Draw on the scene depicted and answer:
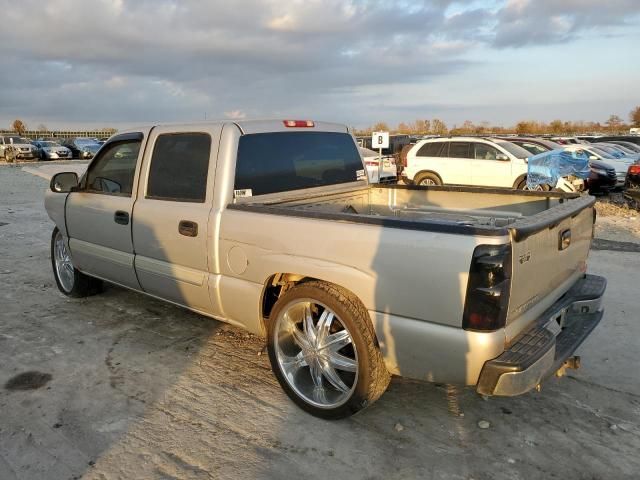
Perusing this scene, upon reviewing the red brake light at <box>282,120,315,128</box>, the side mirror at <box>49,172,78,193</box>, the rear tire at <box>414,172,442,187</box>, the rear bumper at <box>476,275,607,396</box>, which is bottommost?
the rear tire at <box>414,172,442,187</box>

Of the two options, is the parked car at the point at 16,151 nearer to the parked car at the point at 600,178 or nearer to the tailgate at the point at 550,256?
the parked car at the point at 600,178

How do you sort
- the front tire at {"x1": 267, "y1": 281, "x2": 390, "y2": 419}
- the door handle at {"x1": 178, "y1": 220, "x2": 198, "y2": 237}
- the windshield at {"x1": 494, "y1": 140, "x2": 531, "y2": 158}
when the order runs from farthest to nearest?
the windshield at {"x1": 494, "y1": 140, "x2": 531, "y2": 158}
the door handle at {"x1": 178, "y1": 220, "x2": 198, "y2": 237}
the front tire at {"x1": 267, "y1": 281, "x2": 390, "y2": 419}

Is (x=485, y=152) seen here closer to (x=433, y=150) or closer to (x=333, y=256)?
(x=433, y=150)

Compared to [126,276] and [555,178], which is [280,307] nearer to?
[126,276]

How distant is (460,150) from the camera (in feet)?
48.9

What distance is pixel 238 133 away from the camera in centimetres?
363

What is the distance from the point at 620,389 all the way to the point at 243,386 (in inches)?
103

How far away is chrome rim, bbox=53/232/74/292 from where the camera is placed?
5.57 m

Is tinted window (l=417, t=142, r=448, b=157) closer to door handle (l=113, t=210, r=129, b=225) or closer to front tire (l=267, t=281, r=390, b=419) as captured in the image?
door handle (l=113, t=210, r=129, b=225)

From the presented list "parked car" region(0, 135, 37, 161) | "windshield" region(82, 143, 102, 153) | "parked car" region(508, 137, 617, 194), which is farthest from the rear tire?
"windshield" region(82, 143, 102, 153)

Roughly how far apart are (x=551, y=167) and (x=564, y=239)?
37.2ft

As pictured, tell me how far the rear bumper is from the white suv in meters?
11.1

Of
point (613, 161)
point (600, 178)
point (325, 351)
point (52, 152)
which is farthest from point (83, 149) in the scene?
point (325, 351)

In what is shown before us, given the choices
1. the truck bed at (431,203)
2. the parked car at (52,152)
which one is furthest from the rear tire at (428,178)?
the parked car at (52,152)
